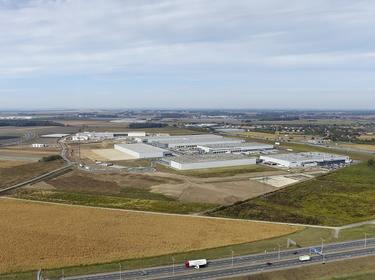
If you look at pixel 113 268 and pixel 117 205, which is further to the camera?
pixel 117 205

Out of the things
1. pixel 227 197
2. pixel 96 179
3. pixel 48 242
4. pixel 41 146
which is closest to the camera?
→ pixel 48 242

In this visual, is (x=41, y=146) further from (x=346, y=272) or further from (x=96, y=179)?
(x=346, y=272)

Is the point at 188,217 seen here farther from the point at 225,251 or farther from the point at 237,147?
the point at 237,147

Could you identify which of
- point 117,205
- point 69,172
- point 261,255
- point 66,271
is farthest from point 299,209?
point 69,172

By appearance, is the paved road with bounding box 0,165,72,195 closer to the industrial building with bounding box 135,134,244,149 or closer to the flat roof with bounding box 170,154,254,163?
the flat roof with bounding box 170,154,254,163

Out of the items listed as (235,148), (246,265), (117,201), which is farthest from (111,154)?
(246,265)

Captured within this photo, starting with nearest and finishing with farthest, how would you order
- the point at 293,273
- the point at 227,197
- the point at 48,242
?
1. the point at 293,273
2. the point at 48,242
3. the point at 227,197
